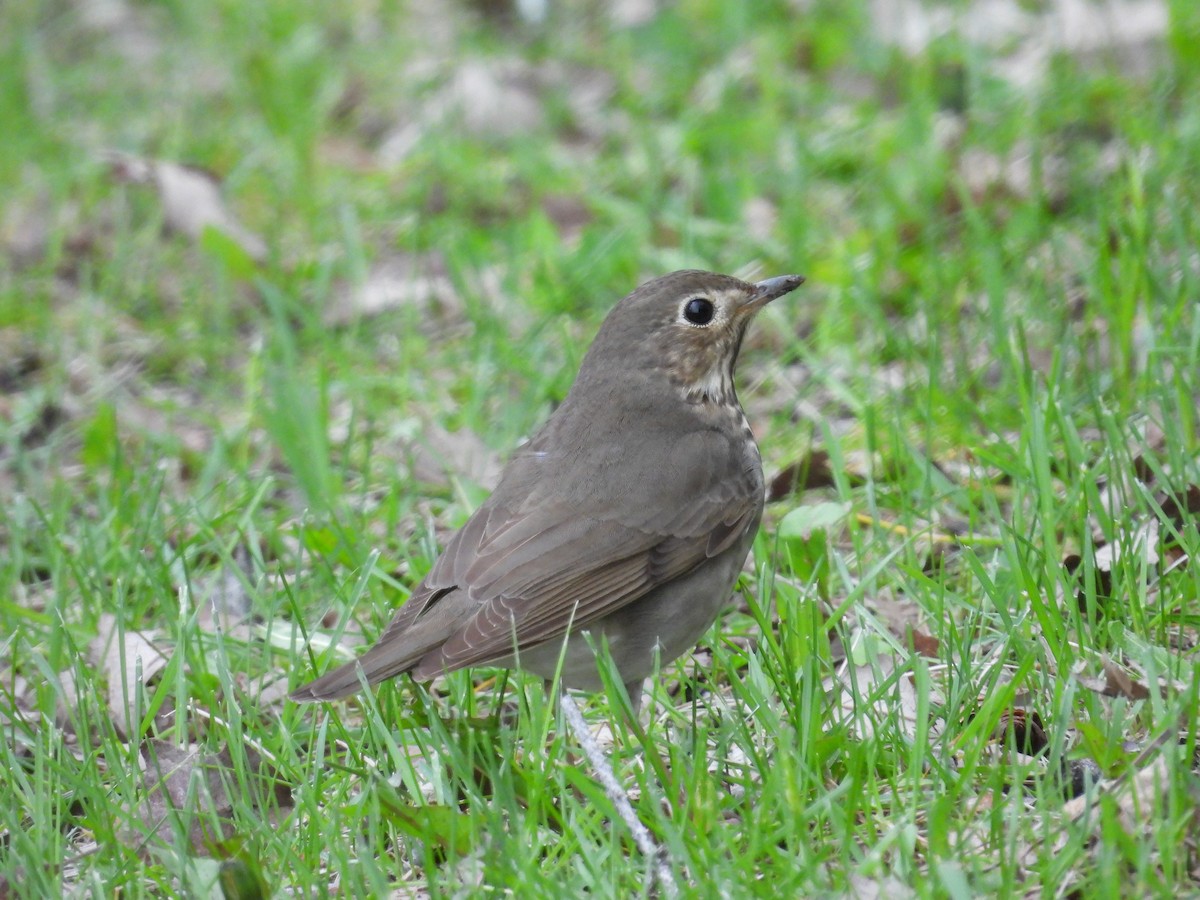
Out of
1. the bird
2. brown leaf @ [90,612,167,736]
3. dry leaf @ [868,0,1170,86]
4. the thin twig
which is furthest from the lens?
dry leaf @ [868,0,1170,86]

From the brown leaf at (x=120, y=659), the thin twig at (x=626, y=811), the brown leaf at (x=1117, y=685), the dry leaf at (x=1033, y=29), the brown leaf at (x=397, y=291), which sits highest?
the dry leaf at (x=1033, y=29)

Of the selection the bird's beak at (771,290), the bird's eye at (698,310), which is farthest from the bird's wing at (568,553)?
the bird's beak at (771,290)

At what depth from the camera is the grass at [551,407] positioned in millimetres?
3568

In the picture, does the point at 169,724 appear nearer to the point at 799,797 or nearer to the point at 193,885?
the point at 193,885

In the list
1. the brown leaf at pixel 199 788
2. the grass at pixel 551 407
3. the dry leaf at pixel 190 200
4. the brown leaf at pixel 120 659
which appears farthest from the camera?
the dry leaf at pixel 190 200

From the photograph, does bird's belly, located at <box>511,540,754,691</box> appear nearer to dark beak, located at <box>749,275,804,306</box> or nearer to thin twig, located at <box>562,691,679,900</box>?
thin twig, located at <box>562,691,679,900</box>

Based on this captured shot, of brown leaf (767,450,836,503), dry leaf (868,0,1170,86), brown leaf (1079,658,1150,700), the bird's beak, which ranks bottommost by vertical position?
brown leaf (1079,658,1150,700)

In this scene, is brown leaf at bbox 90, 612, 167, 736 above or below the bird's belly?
above

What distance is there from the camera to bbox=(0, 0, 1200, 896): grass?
357 cm

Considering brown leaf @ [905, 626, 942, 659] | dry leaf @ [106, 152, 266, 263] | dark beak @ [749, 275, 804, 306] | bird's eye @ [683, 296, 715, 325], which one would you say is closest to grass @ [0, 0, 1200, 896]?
brown leaf @ [905, 626, 942, 659]

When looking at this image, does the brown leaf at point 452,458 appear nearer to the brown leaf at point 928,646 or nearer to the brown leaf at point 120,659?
the brown leaf at point 120,659

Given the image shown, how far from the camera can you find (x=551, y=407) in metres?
6.48

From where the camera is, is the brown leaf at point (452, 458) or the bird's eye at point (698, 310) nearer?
the bird's eye at point (698, 310)

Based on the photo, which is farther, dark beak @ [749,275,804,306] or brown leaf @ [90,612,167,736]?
dark beak @ [749,275,804,306]
